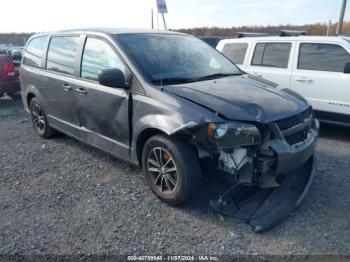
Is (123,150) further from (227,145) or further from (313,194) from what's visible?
(313,194)

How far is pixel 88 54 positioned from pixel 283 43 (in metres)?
3.88

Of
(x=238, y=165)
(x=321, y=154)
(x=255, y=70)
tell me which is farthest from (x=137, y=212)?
(x=255, y=70)

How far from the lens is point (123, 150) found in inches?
156

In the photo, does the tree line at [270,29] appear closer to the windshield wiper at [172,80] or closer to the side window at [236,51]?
the side window at [236,51]

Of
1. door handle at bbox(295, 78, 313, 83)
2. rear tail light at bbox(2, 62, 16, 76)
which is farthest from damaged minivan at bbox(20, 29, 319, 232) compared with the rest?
rear tail light at bbox(2, 62, 16, 76)

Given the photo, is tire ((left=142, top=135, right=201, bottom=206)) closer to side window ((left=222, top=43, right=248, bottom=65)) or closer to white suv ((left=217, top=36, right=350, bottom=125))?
white suv ((left=217, top=36, right=350, bottom=125))

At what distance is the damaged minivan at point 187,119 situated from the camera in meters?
3.10

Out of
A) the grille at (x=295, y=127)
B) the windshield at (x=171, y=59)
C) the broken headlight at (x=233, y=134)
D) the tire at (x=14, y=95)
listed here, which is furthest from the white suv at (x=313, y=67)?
the tire at (x=14, y=95)

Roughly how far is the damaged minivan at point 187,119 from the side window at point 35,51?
97cm

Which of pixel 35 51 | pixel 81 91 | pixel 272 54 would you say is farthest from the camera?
pixel 272 54

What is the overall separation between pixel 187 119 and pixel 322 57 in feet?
12.7

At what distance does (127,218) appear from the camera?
3.35 meters

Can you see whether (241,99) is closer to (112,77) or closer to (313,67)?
(112,77)

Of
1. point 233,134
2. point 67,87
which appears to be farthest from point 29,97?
point 233,134
